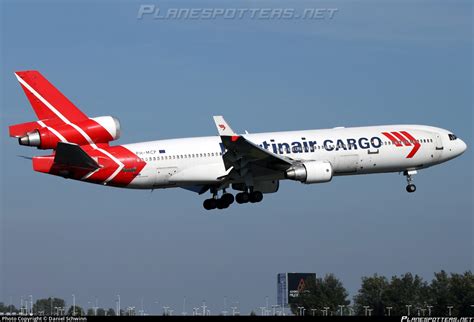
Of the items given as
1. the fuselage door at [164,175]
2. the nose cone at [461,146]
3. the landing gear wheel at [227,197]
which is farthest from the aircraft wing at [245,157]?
the nose cone at [461,146]

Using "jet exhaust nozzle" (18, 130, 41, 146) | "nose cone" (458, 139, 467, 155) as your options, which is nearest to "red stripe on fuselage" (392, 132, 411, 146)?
"nose cone" (458, 139, 467, 155)

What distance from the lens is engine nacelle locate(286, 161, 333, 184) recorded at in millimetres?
88812

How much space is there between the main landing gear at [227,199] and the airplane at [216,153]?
3.2 inches

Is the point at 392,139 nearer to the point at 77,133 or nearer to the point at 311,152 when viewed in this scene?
the point at 311,152

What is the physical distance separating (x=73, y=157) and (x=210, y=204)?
1456 centimetres

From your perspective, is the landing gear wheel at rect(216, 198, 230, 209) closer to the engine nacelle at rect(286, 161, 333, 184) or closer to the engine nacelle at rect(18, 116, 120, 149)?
the engine nacelle at rect(286, 161, 333, 184)

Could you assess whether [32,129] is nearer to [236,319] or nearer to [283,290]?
[236,319]

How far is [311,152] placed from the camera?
90.2 metres

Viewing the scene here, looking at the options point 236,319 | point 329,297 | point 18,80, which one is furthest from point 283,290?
point 236,319

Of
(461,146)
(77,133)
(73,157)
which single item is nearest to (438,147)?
(461,146)

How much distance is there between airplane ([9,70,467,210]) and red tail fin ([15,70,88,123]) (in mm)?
77

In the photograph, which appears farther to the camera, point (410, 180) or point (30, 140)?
point (410, 180)

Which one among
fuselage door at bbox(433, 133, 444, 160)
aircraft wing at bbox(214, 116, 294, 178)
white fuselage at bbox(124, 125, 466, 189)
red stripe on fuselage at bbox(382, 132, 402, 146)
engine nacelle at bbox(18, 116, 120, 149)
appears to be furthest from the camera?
fuselage door at bbox(433, 133, 444, 160)

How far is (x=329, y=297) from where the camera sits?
108812mm
